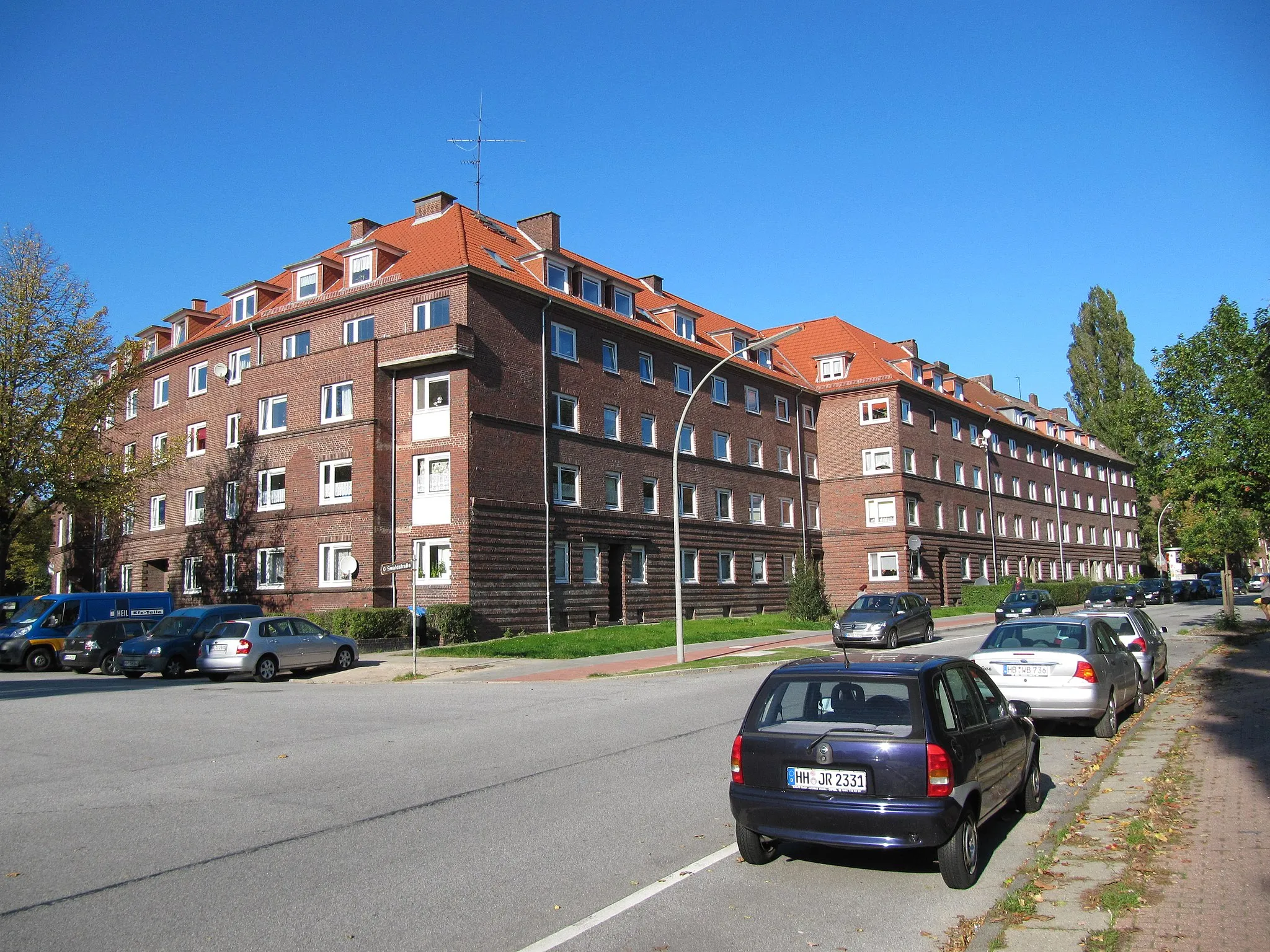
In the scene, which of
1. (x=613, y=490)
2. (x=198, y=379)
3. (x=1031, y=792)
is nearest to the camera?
(x=1031, y=792)

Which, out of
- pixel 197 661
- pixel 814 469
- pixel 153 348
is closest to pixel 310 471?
pixel 197 661

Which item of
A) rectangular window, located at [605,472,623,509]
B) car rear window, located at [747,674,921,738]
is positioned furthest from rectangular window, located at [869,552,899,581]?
car rear window, located at [747,674,921,738]

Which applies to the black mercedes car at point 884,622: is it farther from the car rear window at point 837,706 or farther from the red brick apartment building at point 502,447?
the car rear window at point 837,706

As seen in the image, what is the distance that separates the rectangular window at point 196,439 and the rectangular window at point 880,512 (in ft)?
99.6

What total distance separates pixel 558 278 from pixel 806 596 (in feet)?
48.5

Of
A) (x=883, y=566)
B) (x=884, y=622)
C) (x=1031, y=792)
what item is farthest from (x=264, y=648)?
(x=883, y=566)

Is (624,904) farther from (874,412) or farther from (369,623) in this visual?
(874,412)

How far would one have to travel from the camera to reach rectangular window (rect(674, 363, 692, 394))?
39.8m

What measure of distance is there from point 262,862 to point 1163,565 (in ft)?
269

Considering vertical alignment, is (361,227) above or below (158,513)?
above

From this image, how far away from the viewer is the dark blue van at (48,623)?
1021 inches

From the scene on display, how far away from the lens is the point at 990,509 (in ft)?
188

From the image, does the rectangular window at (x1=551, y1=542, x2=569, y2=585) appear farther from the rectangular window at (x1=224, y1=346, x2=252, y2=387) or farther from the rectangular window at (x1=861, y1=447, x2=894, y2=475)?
the rectangular window at (x1=861, y1=447, x2=894, y2=475)

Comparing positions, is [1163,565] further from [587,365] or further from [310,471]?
[310,471]
